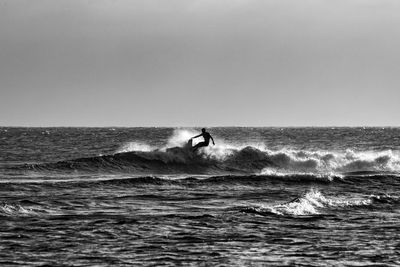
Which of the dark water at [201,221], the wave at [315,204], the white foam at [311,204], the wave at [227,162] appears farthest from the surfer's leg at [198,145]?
the white foam at [311,204]

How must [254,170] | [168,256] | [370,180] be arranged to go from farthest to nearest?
[254,170], [370,180], [168,256]

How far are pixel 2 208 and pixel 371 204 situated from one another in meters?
10.2

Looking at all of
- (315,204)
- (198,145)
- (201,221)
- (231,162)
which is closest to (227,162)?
(231,162)

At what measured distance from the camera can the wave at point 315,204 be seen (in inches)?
875

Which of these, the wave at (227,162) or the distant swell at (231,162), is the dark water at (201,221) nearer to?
the distant swell at (231,162)

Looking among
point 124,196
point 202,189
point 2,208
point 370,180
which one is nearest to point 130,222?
point 2,208

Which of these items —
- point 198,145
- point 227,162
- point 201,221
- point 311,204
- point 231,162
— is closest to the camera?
point 201,221

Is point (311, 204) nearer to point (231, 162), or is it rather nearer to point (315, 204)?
point (315, 204)

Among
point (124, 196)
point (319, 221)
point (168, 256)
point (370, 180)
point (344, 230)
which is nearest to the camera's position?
point (168, 256)

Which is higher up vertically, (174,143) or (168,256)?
(174,143)

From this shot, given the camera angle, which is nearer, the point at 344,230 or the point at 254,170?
the point at 344,230

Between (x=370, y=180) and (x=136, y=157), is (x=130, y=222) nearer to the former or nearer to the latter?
(x=370, y=180)

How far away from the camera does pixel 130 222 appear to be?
2011cm

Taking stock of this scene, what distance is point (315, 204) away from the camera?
78.8ft
